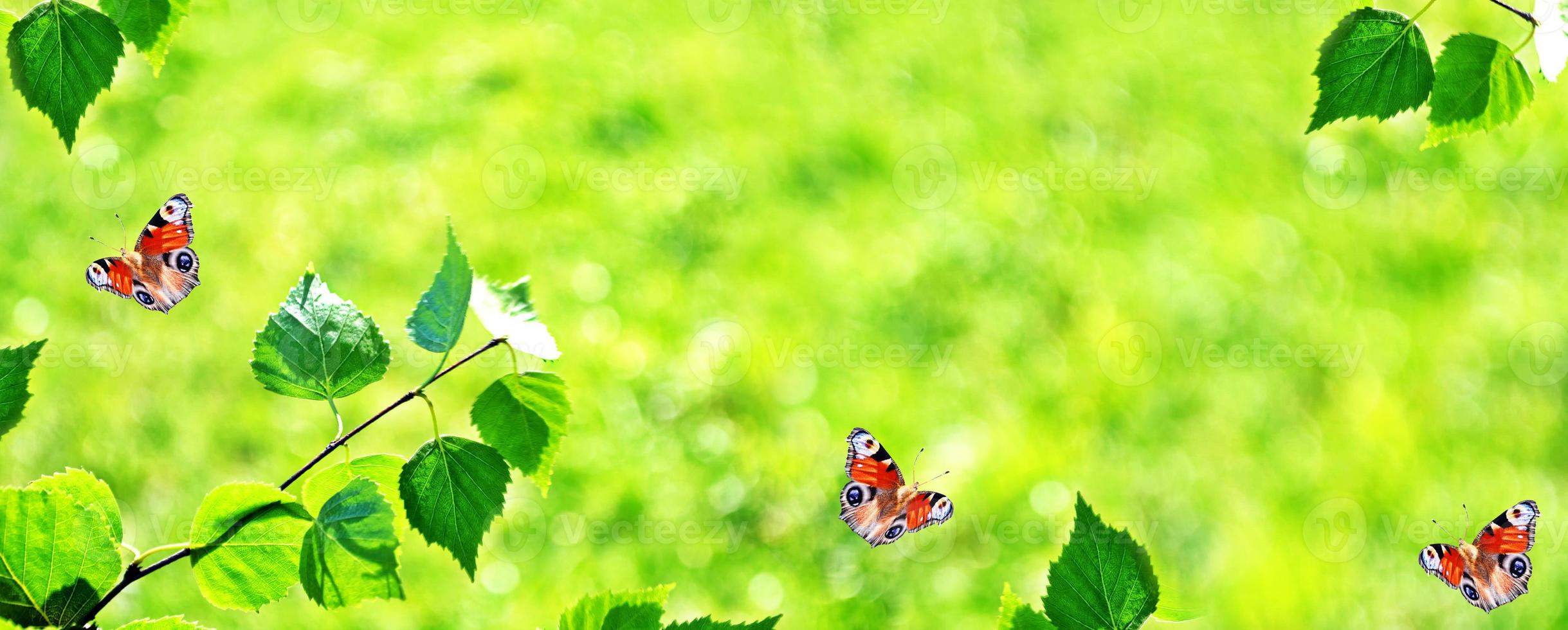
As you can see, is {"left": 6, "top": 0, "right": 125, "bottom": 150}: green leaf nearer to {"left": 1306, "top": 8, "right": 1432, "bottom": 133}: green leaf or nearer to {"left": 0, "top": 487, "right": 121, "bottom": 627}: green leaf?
{"left": 0, "top": 487, "right": 121, "bottom": 627}: green leaf

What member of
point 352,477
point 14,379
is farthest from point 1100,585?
point 14,379

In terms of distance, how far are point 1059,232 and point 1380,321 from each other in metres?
1.34

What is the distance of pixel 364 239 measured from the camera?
15.2 feet

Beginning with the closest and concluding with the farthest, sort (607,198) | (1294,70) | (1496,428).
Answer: (1496,428)
(607,198)
(1294,70)

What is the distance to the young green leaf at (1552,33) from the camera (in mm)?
823

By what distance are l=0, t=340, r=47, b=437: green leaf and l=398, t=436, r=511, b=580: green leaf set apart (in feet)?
0.99

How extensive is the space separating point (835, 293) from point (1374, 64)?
3.77 metres

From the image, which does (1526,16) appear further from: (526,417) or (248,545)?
(248,545)

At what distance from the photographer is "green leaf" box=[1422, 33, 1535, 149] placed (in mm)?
904

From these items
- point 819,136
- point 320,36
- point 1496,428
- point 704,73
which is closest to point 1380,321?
point 1496,428

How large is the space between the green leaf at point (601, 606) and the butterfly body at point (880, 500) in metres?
0.17

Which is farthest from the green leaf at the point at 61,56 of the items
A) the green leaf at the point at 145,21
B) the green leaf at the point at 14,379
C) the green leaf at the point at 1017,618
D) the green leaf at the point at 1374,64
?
the green leaf at the point at 1374,64

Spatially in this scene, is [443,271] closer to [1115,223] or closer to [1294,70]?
[1115,223]

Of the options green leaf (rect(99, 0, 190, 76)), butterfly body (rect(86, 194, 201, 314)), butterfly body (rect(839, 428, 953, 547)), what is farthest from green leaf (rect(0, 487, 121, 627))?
butterfly body (rect(839, 428, 953, 547))
